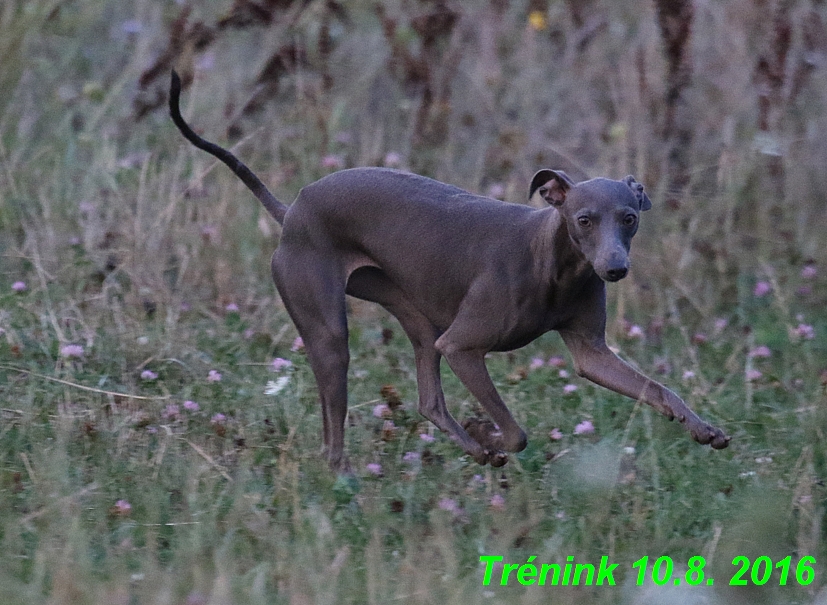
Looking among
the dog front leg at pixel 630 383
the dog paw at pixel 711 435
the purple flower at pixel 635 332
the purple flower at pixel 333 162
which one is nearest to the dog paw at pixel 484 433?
the dog front leg at pixel 630 383

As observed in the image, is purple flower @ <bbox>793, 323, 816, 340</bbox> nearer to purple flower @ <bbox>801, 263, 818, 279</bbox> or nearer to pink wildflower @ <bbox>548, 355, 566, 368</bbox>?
purple flower @ <bbox>801, 263, 818, 279</bbox>

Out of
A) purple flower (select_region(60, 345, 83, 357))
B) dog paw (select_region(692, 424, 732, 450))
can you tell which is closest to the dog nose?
dog paw (select_region(692, 424, 732, 450))

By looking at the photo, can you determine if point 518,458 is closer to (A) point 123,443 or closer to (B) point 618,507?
(B) point 618,507

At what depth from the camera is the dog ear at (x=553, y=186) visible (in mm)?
4277

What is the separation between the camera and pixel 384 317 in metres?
6.22

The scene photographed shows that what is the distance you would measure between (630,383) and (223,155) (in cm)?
173

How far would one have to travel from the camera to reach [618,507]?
13.9 ft

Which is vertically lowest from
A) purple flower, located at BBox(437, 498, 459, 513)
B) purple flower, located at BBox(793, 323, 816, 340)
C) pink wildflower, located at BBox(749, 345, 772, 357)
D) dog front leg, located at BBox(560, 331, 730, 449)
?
purple flower, located at BBox(437, 498, 459, 513)

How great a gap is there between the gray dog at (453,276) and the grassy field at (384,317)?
0.25 metres

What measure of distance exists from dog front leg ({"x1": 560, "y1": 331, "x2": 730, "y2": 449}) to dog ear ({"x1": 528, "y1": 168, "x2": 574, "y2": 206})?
515 mm

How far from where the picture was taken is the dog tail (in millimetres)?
4676

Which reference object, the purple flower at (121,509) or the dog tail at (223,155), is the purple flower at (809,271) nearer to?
the dog tail at (223,155)

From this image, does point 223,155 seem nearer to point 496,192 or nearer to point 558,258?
point 558,258

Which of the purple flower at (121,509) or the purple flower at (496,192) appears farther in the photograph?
the purple flower at (496,192)
